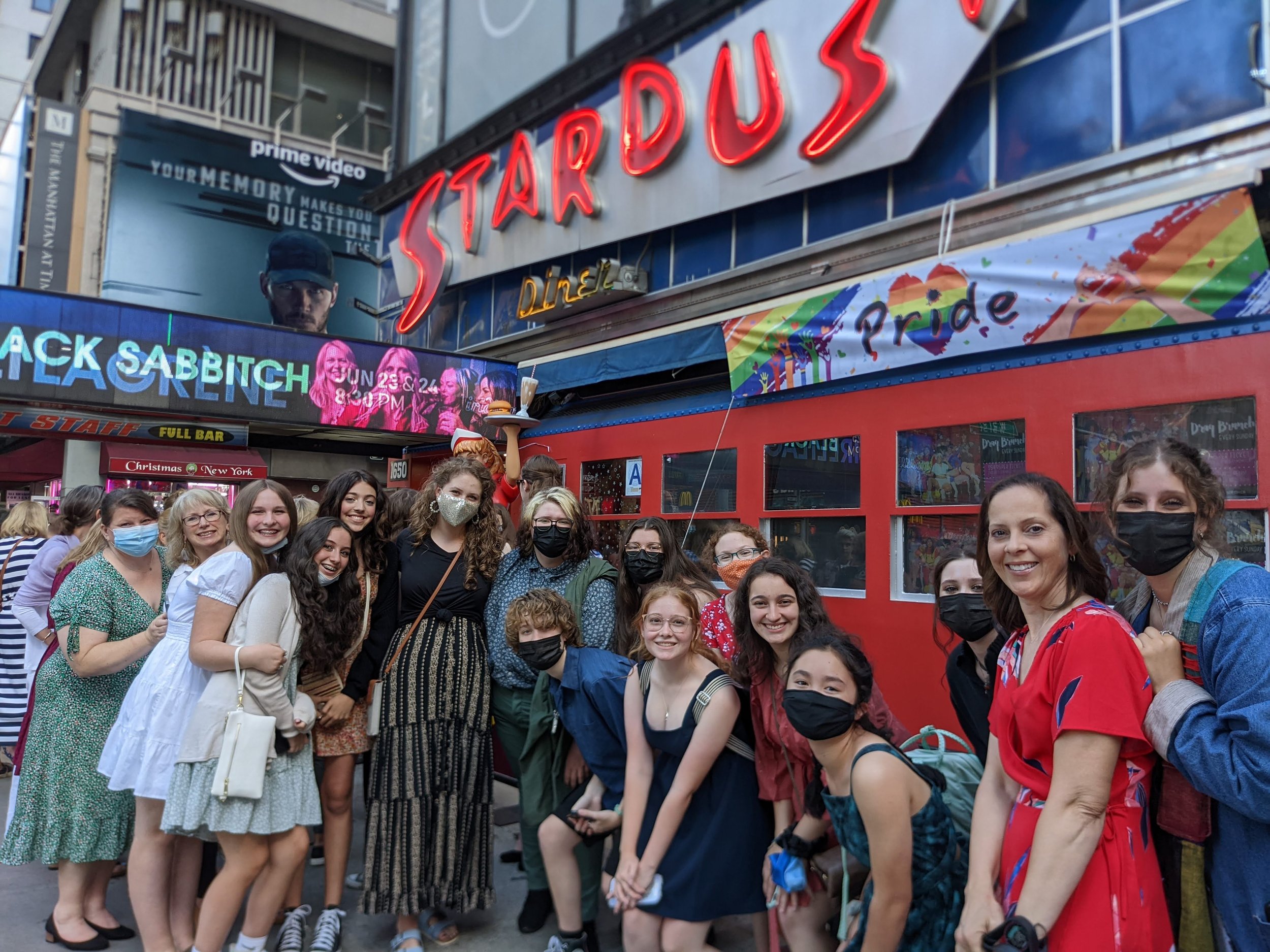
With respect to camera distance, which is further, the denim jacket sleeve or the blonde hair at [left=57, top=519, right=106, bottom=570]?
the blonde hair at [left=57, top=519, right=106, bottom=570]

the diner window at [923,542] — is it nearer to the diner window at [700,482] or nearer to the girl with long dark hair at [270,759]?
the diner window at [700,482]

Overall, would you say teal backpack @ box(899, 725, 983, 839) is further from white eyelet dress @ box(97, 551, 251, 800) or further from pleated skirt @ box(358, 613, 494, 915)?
white eyelet dress @ box(97, 551, 251, 800)

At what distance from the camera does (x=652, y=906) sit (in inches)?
126

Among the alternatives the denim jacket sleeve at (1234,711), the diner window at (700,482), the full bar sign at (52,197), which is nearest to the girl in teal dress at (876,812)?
the denim jacket sleeve at (1234,711)

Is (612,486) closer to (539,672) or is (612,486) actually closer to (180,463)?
(539,672)

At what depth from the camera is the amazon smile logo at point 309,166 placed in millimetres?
25484

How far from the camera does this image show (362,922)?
4.14m

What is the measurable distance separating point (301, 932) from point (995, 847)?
120 inches

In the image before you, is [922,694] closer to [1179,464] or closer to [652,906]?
[652,906]

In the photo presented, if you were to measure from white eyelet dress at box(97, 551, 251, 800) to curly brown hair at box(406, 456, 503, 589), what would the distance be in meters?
0.88

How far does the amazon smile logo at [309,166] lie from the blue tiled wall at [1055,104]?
21.7m

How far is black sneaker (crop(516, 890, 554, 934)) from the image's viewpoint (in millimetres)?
4043

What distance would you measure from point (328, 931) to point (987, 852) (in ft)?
9.64

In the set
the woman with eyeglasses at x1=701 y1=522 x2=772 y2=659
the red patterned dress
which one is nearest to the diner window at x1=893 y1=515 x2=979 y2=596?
the woman with eyeglasses at x1=701 y1=522 x2=772 y2=659
